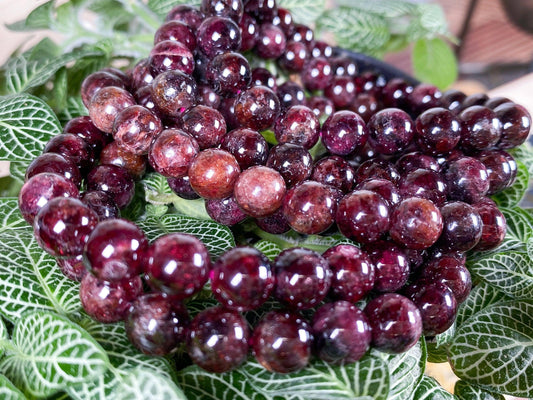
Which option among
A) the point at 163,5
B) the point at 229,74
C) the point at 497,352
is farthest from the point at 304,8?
the point at 497,352

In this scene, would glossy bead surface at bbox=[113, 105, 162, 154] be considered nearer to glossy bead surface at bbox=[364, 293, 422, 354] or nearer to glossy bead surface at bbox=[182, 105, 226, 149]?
glossy bead surface at bbox=[182, 105, 226, 149]

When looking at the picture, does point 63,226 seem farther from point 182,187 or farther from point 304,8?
point 304,8

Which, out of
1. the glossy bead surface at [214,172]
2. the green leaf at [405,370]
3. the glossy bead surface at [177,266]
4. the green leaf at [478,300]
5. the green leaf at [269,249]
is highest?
the glossy bead surface at [214,172]

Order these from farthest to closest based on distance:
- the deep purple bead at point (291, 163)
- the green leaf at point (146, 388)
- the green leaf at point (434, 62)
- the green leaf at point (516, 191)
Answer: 1. the green leaf at point (434, 62)
2. the green leaf at point (516, 191)
3. the deep purple bead at point (291, 163)
4. the green leaf at point (146, 388)

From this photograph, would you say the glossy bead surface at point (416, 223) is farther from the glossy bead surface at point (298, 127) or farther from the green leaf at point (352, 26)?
the green leaf at point (352, 26)

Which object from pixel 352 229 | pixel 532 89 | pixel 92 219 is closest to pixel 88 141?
pixel 92 219

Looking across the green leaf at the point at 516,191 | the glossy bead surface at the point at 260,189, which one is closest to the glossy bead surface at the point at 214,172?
the glossy bead surface at the point at 260,189
